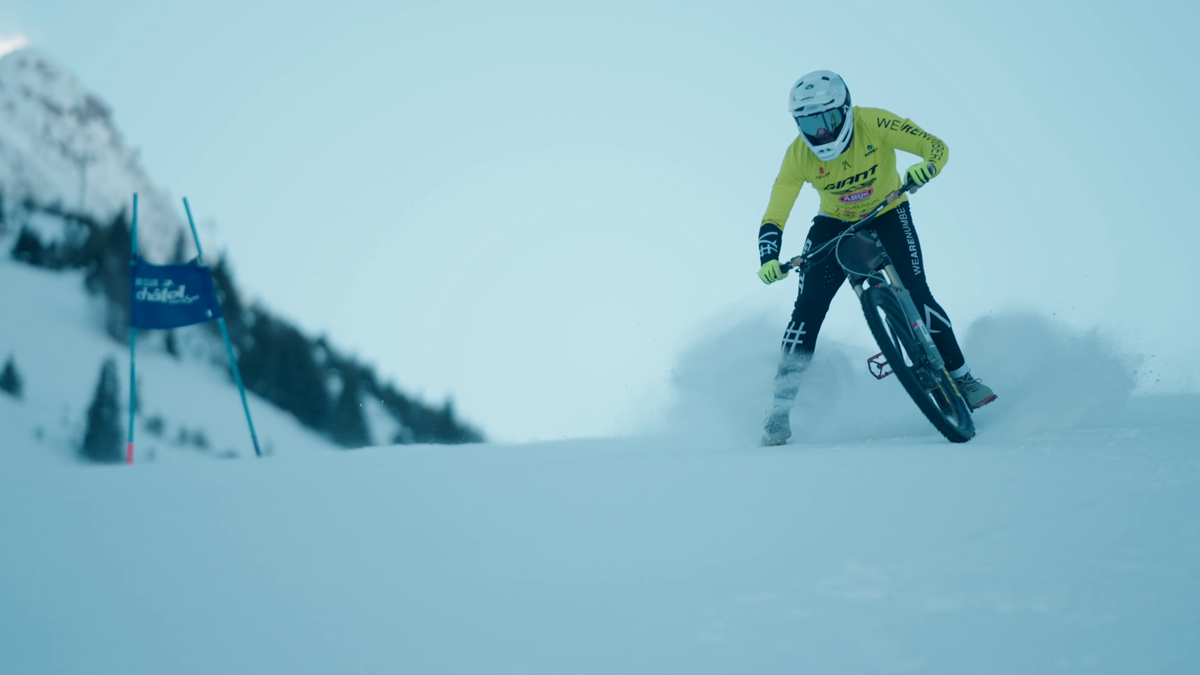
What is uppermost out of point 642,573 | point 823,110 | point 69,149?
point 69,149

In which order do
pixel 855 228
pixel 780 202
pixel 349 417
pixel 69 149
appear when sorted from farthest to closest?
pixel 69 149
pixel 349 417
pixel 780 202
pixel 855 228

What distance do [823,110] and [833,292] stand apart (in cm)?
122

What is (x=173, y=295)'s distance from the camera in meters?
10.9

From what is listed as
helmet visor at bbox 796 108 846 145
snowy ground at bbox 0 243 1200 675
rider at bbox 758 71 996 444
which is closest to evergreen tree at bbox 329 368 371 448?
rider at bbox 758 71 996 444

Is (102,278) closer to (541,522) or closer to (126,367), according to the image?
(126,367)

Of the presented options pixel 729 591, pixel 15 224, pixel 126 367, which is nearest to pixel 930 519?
pixel 729 591

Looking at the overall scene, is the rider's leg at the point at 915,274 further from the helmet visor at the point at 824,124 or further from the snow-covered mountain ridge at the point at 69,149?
the snow-covered mountain ridge at the point at 69,149

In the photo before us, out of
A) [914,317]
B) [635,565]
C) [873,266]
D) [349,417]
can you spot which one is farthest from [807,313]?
[349,417]

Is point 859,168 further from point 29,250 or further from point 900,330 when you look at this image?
point 29,250

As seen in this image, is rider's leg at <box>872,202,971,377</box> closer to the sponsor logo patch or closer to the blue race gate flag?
the sponsor logo patch

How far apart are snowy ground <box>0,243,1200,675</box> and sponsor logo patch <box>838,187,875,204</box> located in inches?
70.0

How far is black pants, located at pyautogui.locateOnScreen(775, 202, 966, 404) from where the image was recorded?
A: 195 inches

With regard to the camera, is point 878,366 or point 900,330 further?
point 878,366

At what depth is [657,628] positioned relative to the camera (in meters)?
1.73
